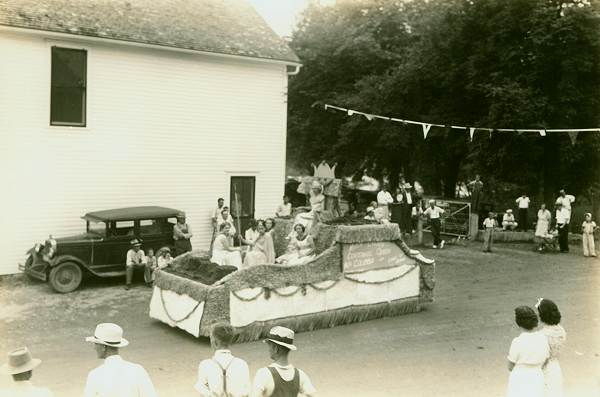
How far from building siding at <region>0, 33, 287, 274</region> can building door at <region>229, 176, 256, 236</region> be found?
0.79 feet

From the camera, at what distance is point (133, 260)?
1495 cm

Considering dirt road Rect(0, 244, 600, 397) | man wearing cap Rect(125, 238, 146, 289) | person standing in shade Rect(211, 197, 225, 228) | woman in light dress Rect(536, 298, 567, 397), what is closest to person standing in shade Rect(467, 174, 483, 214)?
dirt road Rect(0, 244, 600, 397)

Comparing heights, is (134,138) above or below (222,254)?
above

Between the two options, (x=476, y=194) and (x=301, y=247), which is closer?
(x=301, y=247)

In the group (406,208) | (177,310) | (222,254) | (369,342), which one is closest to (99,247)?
(222,254)

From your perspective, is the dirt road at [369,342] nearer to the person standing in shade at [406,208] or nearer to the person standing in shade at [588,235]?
the person standing in shade at [588,235]

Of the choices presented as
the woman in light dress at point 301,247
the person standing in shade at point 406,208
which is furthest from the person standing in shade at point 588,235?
the woman in light dress at point 301,247

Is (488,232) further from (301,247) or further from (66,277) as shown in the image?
(66,277)

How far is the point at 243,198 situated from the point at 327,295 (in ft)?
31.4

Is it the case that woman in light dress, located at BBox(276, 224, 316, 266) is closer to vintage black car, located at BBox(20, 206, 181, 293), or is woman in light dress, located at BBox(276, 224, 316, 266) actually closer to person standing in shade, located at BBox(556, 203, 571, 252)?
vintage black car, located at BBox(20, 206, 181, 293)

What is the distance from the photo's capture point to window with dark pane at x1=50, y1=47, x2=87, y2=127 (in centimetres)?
1653

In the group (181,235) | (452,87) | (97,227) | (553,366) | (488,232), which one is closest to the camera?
(553,366)

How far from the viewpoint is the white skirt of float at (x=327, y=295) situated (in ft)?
34.1

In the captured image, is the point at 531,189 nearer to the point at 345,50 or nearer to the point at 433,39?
the point at 433,39
